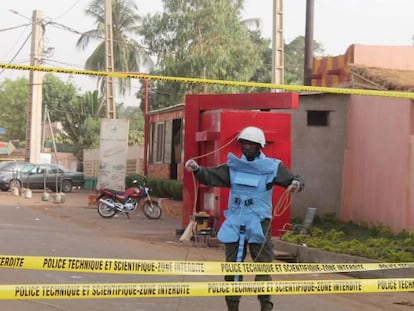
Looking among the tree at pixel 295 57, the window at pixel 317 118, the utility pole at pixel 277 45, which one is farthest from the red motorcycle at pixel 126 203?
the tree at pixel 295 57

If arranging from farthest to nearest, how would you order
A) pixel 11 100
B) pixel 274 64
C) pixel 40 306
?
pixel 11 100 < pixel 274 64 < pixel 40 306

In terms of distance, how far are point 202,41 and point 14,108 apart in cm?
4425

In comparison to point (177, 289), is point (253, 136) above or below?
above

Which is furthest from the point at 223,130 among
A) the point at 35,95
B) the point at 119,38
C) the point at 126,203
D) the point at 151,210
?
the point at 119,38

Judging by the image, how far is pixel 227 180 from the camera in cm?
687

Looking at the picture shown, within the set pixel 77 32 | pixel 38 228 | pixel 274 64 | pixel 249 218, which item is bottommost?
pixel 38 228

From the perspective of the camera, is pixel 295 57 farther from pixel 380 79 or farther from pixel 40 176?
pixel 380 79

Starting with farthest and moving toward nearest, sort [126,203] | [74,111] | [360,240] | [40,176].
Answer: [74,111]
[40,176]
[126,203]
[360,240]

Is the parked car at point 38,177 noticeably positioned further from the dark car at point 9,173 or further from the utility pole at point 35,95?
the utility pole at point 35,95

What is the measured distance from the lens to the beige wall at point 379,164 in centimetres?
1415

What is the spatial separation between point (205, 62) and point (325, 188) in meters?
21.8

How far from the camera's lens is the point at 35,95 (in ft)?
125

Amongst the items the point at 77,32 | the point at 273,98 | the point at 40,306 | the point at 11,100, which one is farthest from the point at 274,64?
the point at 11,100

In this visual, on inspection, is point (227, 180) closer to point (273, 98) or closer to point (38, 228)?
point (273, 98)
